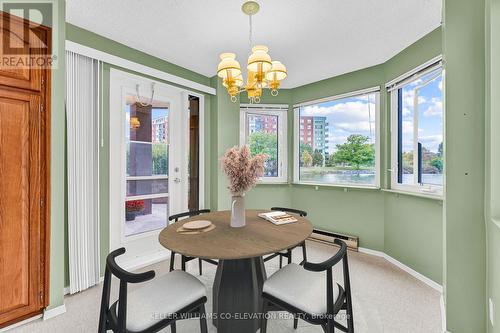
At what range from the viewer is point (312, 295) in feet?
4.19

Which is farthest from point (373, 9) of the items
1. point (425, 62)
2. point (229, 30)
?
point (229, 30)

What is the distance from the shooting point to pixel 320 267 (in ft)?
3.76

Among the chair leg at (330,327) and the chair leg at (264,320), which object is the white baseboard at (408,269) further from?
the chair leg at (264,320)

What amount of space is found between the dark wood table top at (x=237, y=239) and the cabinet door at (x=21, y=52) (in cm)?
156

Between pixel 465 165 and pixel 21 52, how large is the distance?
3279 millimetres

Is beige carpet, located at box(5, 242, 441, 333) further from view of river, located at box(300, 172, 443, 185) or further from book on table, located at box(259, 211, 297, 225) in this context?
view of river, located at box(300, 172, 443, 185)

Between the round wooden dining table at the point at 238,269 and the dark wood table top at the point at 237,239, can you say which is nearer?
the dark wood table top at the point at 237,239

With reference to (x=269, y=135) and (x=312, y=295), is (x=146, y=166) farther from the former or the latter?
(x=312, y=295)

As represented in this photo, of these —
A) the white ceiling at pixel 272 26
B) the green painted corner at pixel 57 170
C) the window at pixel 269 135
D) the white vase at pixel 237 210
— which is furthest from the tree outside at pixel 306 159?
the green painted corner at pixel 57 170

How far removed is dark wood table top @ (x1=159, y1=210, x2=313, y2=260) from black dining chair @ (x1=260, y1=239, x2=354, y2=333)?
23cm

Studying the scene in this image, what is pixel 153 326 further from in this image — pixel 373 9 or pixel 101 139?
pixel 373 9

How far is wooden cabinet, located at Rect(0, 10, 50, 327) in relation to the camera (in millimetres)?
1591

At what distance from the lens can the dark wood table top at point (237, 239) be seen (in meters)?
1.23

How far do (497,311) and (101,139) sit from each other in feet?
10.7
